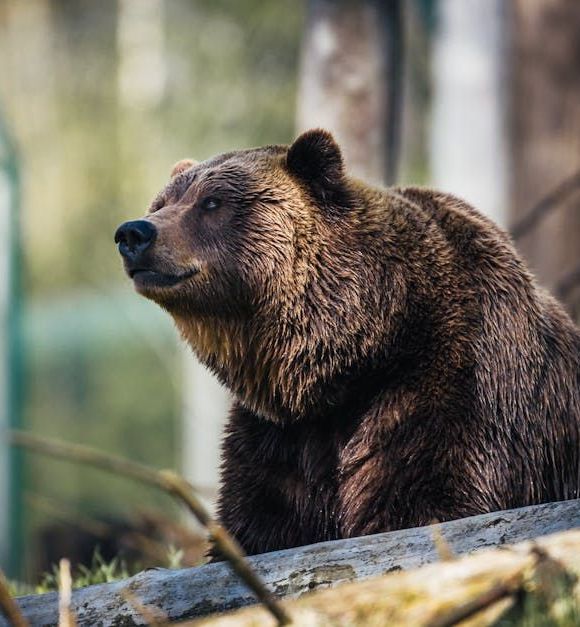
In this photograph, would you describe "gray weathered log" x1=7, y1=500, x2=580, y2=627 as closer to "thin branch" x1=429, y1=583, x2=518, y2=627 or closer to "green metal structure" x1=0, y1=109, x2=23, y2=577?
"thin branch" x1=429, y1=583, x2=518, y2=627

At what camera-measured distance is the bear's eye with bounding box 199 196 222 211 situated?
4.65 m

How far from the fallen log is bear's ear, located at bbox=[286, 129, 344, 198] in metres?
2.21

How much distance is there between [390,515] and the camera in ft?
13.8

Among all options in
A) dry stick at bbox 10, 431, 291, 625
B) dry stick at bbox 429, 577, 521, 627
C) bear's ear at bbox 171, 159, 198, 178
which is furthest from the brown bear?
dry stick at bbox 10, 431, 291, 625

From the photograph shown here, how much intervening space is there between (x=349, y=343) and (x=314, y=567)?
3.85 feet

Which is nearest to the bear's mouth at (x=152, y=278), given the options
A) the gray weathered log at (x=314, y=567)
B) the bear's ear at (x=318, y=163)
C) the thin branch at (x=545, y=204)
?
the bear's ear at (x=318, y=163)

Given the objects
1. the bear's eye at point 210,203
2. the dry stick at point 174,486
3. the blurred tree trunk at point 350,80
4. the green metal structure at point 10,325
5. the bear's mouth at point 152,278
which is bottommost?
the green metal structure at point 10,325

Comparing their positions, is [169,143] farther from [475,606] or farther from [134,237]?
[475,606]

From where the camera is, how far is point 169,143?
19375 millimetres

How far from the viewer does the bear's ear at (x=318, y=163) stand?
468 cm

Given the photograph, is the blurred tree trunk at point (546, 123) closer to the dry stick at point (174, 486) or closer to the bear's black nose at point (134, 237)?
the bear's black nose at point (134, 237)

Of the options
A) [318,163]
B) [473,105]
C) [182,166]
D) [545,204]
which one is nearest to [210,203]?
[318,163]

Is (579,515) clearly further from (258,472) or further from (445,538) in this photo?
(258,472)

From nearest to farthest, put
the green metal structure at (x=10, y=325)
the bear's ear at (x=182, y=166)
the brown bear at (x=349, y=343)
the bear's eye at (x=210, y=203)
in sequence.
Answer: the brown bear at (x=349, y=343), the bear's eye at (x=210, y=203), the bear's ear at (x=182, y=166), the green metal structure at (x=10, y=325)
